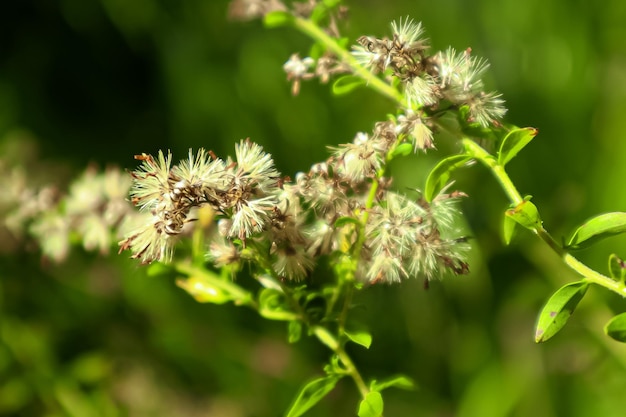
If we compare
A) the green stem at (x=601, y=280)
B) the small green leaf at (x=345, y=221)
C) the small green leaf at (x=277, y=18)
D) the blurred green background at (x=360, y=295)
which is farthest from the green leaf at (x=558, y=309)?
the blurred green background at (x=360, y=295)

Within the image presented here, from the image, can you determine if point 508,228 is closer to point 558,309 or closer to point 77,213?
point 558,309

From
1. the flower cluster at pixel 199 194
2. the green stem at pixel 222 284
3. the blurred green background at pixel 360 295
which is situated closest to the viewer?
the flower cluster at pixel 199 194

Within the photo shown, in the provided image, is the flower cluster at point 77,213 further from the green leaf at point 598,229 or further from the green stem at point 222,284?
the green leaf at point 598,229

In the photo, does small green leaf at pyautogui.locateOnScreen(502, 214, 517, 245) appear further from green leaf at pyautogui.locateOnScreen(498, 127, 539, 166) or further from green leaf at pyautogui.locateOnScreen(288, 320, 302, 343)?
green leaf at pyautogui.locateOnScreen(288, 320, 302, 343)

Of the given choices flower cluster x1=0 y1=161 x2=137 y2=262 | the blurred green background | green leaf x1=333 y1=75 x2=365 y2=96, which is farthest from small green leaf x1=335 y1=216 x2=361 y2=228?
the blurred green background

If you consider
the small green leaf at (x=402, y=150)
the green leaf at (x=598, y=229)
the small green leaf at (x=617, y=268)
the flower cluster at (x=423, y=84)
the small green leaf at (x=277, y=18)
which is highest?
the small green leaf at (x=277, y=18)

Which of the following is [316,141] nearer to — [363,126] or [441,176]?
[363,126]

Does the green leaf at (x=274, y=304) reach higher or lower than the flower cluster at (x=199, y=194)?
lower
